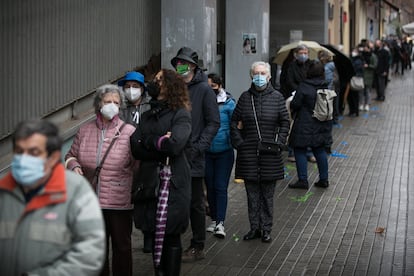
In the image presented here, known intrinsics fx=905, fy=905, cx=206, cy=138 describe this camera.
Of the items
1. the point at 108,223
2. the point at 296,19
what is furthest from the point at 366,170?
the point at 296,19

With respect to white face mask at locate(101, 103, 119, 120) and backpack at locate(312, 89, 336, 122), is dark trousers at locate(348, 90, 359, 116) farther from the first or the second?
white face mask at locate(101, 103, 119, 120)

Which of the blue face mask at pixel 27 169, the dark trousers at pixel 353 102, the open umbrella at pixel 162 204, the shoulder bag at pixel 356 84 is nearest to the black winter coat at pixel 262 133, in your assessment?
the open umbrella at pixel 162 204

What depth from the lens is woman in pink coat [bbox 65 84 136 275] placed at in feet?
21.8

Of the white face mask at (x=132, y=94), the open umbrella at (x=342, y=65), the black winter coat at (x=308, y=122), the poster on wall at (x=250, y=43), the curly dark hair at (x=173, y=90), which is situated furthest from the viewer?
the open umbrella at (x=342, y=65)

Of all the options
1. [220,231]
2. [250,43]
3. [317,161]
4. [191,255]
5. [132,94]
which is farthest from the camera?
[250,43]

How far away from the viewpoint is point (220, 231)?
9.00 m

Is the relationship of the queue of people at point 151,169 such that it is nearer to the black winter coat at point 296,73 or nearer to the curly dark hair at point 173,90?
the curly dark hair at point 173,90

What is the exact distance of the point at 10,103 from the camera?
8.47 meters

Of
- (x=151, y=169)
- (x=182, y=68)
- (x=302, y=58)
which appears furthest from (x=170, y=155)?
(x=302, y=58)

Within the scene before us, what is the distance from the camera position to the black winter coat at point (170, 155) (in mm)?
6562

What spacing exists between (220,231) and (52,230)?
16.6 ft

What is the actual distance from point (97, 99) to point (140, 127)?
383 millimetres

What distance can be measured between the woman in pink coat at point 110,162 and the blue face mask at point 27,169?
8.68 feet

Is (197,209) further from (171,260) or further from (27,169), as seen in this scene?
(27,169)
